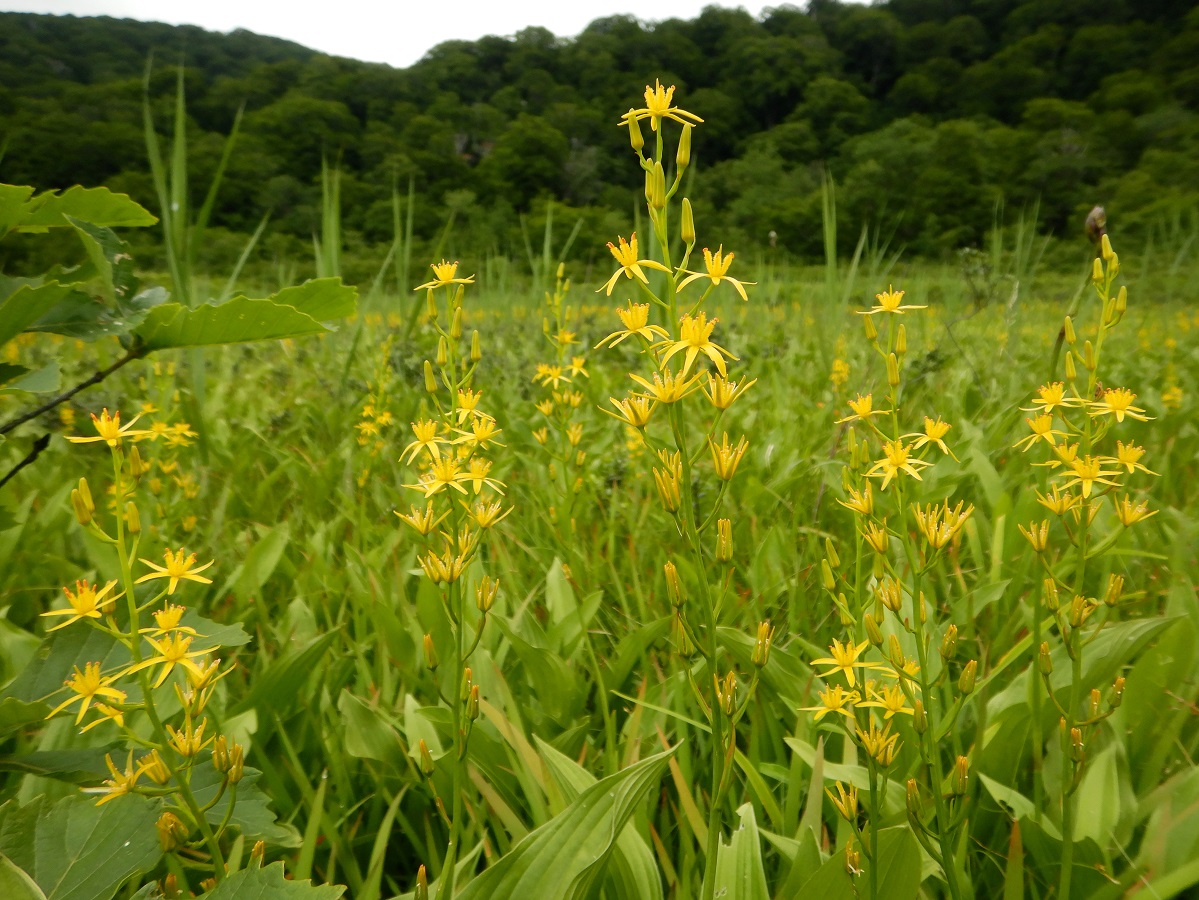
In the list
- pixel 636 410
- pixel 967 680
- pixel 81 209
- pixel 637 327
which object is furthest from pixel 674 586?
pixel 81 209

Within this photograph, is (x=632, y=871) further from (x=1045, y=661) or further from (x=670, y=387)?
(x=670, y=387)

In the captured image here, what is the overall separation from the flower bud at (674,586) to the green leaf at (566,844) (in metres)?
0.22

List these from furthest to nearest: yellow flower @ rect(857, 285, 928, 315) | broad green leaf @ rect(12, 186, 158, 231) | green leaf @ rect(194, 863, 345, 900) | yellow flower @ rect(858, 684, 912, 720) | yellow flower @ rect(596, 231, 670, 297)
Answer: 1. broad green leaf @ rect(12, 186, 158, 231)
2. yellow flower @ rect(857, 285, 928, 315)
3. yellow flower @ rect(858, 684, 912, 720)
4. yellow flower @ rect(596, 231, 670, 297)
5. green leaf @ rect(194, 863, 345, 900)

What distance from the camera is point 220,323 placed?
1.16 metres

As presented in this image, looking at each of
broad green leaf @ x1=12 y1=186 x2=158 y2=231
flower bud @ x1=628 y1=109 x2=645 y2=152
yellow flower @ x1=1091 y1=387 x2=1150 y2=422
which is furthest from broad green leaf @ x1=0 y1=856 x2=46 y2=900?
yellow flower @ x1=1091 y1=387 x2=1150 y2=422

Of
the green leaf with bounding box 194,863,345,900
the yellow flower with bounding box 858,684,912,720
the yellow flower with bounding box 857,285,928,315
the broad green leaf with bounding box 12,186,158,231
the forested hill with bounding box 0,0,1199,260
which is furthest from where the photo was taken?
the forested hill with bounding box 0,0,1199,260

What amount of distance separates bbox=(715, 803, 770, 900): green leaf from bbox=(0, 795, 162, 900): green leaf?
2.28ft

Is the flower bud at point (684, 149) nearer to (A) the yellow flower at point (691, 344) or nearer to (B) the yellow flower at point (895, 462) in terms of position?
(A) the yellow flower at point (691, 344)

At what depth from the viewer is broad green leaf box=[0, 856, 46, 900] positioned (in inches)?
28.7

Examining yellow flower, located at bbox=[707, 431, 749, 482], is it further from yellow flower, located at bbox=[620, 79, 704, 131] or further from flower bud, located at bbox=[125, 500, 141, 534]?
flower bud, located at bbox=[125, 500, 141, 534]

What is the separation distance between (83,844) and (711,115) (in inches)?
1890

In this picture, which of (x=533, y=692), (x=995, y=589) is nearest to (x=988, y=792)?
(x=995, y=589)

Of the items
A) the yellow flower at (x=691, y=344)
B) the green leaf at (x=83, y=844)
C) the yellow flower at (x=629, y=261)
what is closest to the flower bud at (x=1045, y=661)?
the yellow flower at (x=691, y=344)

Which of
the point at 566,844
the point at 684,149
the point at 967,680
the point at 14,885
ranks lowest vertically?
the point at 566,844
